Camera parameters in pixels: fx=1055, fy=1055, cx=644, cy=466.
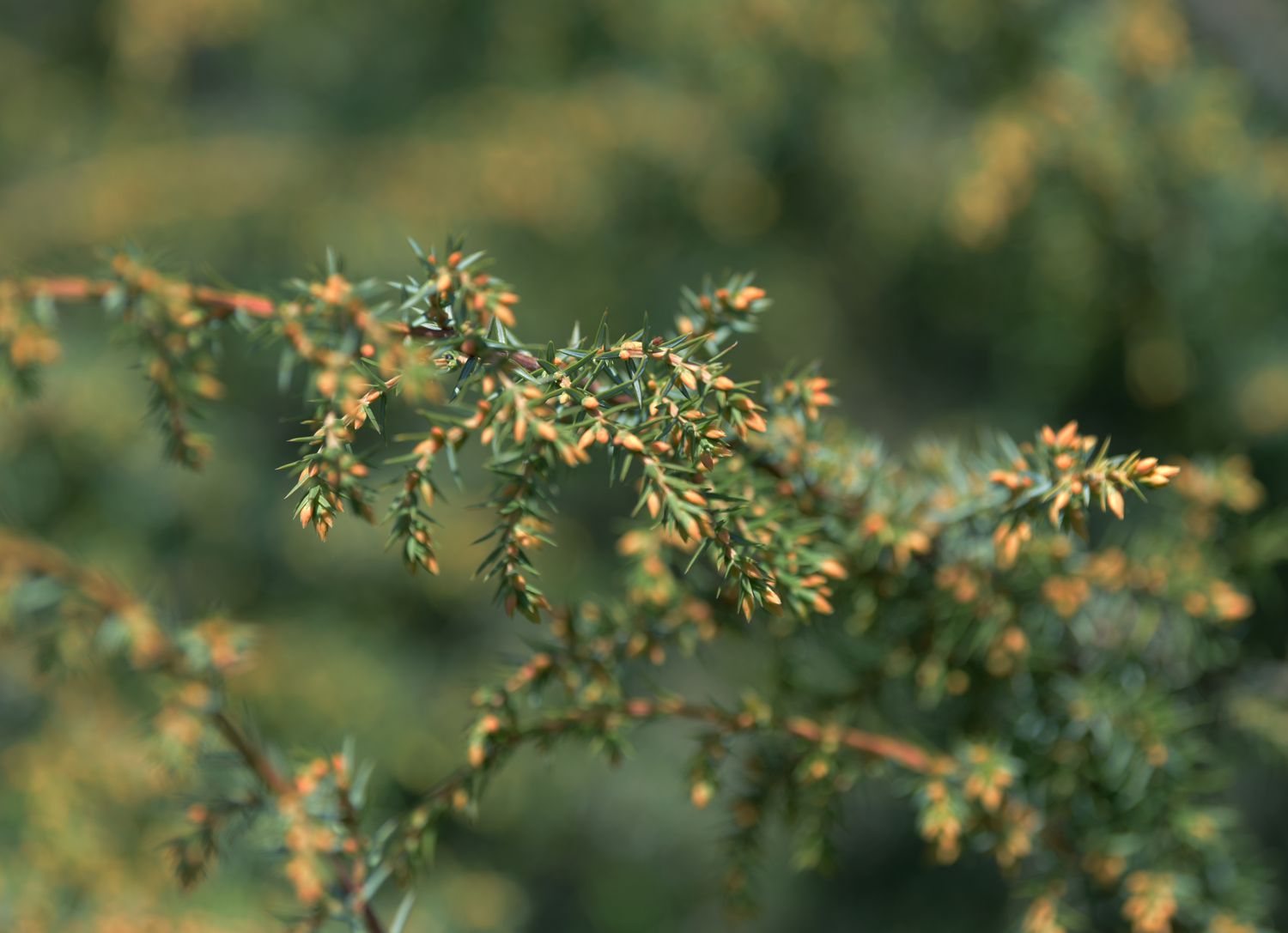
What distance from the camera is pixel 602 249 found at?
3426 millimetres

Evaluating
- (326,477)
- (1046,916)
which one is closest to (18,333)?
(326,477)

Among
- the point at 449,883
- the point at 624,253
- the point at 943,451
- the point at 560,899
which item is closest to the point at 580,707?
the point at 943,451

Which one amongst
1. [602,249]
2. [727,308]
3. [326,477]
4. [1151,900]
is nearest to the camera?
[326,477]

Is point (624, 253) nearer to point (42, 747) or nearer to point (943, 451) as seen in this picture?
point (42, 747)

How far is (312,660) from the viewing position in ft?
9.48

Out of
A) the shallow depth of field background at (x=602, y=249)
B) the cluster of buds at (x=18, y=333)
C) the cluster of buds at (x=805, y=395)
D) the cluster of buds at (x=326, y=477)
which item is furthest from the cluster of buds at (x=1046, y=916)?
the cluster of buds at (x=18, y=333)

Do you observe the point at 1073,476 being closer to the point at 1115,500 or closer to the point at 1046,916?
the point at 1115,500

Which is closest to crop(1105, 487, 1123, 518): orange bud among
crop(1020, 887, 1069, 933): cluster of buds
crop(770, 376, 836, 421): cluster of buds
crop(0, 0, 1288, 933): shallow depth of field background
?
crop(770, 376, 836, 421): cluster of buds

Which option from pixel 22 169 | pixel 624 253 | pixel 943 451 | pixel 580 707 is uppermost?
pixel 624 253

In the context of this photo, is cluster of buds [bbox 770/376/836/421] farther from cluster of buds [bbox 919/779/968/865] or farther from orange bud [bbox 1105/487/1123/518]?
cluster of buds [bbox 919/779/968/865]

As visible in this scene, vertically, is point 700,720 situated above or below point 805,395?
below

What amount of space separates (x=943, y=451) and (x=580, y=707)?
460 mm


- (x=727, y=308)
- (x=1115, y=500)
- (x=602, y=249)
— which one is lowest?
(x=1115, y=500)

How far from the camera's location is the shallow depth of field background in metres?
2.23
